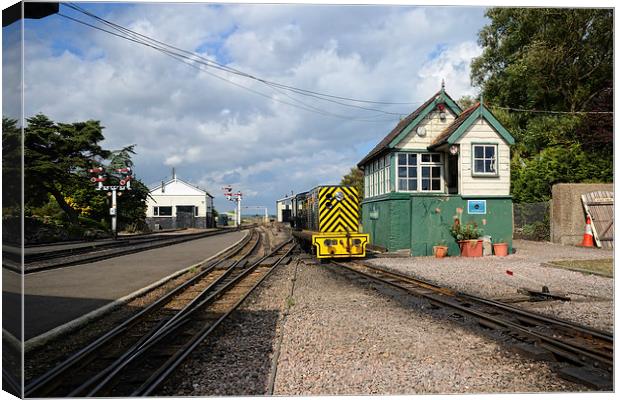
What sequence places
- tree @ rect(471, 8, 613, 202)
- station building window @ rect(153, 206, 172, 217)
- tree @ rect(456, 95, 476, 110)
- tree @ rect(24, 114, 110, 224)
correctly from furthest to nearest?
station building window @ rect(153, 206, 172, 217) → tree @ rect(456, 95, 476, 110) → tree @ rect(471, 8, 613, 202) → tree @ rect(24, 114, 110, 224)

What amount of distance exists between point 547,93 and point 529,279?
13146 mm

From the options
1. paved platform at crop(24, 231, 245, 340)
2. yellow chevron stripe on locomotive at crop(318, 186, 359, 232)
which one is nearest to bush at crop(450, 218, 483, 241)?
yellow chevron stripe on locomotive at crop(318, 186, 359, 232)

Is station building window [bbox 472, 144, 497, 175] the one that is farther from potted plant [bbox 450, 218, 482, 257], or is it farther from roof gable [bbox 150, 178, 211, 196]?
→ roof gable [bbox 150, 178, 211, 196]

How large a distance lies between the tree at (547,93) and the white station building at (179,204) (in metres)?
45.7

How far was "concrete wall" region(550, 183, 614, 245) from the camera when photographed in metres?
20.1

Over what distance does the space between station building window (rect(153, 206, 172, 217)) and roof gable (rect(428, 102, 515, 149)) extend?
171 feet

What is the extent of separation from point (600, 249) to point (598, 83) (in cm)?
636

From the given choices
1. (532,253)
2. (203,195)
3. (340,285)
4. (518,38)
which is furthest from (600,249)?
(203,195)

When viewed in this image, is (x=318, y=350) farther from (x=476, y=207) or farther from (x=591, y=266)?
(x=476, y=207)

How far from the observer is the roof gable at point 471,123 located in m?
17.2

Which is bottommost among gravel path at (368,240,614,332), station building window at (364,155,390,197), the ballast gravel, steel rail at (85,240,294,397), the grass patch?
A: the ballast gravel

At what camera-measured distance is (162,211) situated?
64625 mm

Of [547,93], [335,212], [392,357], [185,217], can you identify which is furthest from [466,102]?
[185,217]

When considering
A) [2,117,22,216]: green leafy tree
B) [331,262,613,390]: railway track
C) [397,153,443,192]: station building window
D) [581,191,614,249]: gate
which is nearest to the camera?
[2,117,22,216]: green leafy tree
